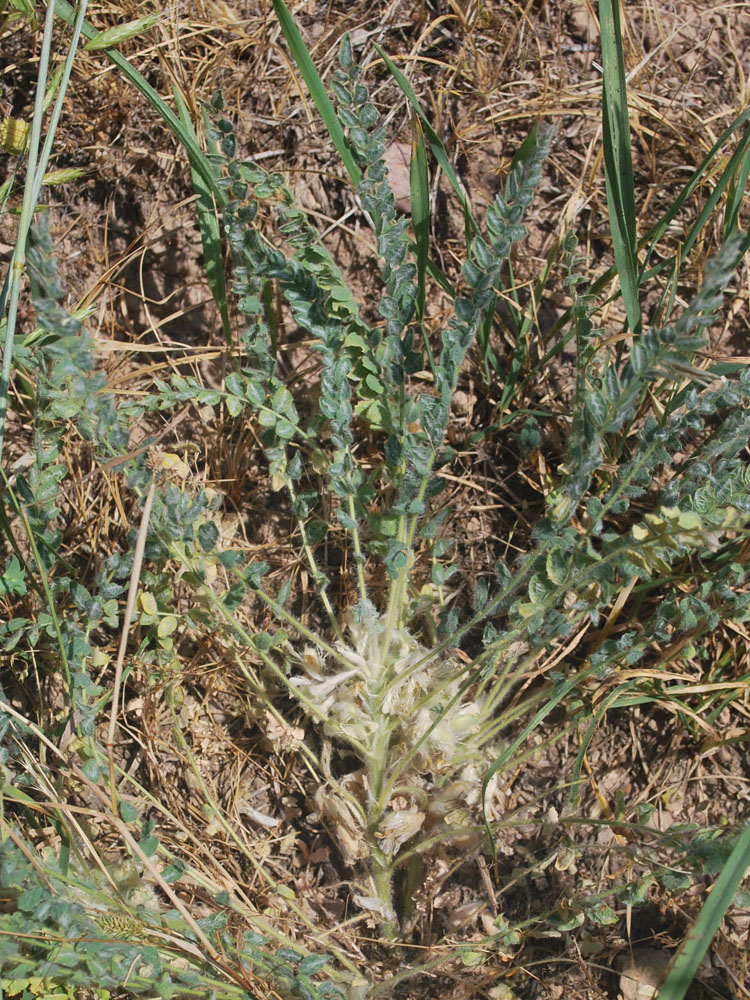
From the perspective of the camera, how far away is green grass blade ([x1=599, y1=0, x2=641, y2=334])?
156 cm

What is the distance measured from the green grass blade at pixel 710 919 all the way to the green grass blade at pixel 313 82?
122 centimetres

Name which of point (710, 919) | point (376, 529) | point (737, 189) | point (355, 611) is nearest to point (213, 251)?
point (376, 529)

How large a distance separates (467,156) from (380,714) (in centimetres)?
128

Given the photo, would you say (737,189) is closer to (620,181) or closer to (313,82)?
(620,181)

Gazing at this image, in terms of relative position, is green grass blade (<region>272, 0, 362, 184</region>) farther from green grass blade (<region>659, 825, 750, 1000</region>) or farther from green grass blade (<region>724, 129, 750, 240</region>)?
green grass blade (<region>659, 825, 750, 1000</region>)

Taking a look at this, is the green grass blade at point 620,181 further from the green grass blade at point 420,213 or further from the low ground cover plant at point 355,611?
the green grass blade at point 420,213

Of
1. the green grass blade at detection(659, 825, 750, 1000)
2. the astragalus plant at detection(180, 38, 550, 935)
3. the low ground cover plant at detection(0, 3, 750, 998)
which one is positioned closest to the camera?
the green grass blade at detection(659, 825, 750, 1000)

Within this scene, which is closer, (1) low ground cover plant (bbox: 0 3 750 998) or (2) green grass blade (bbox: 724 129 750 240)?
(1) low ground cover plant (bbox: 0 3 750 998)

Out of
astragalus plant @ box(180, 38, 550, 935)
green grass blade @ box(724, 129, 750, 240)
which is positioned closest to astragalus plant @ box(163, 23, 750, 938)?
astragalus plant @ box(180, 38, 550, 935)

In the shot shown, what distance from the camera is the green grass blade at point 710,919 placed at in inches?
45.9

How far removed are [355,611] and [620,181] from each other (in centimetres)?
93

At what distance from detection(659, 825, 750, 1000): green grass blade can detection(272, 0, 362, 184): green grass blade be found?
122 centimetres

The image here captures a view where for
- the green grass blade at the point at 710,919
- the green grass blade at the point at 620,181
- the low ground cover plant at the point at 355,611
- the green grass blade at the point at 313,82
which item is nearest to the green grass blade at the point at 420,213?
Result: the low ground cover plant at the point at 355,611

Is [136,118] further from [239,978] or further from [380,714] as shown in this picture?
[239,978]
